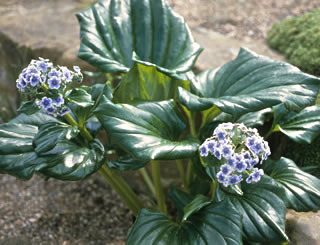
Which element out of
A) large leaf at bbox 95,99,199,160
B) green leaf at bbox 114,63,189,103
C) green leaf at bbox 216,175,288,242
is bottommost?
green leaf at bbox 216,175,288,242

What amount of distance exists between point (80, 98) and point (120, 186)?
58cm

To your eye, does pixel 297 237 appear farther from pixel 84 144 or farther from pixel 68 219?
pixel 68 219

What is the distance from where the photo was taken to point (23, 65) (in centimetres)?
298

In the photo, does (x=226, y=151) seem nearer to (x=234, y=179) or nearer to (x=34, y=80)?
(x=234, y=179)

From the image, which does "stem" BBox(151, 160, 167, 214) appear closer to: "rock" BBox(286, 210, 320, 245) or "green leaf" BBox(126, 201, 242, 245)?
"green leaf" BBox(126, 201, 242, 245)

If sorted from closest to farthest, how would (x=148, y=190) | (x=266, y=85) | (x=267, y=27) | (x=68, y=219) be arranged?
1. (x=266, y=85)
2. (x=68, y=219)
3. (x=148, y=190)
4. (x=267, y=27)

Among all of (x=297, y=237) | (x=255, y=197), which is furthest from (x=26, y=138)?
(x=297, y=237)

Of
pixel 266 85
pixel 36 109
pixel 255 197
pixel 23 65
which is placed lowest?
pixel 23 65

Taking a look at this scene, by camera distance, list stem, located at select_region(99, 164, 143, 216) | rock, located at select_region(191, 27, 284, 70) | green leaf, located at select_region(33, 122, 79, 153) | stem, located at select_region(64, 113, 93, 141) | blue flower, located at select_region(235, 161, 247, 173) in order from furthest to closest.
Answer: rock, located at select_region(191, 27, 284, 70), stem, located at select_region(99, 164, 143, 216), stem, located at select_region(64, 113, 93, 141), green leaf, located at select_region(33, 122, 79, 153), blue flower, located at select_region(235, 161, 247, 173)

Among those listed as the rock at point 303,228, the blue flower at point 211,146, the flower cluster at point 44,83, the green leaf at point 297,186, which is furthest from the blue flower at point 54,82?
the rock at point 303,228

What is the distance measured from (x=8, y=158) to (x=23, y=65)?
1517 mm

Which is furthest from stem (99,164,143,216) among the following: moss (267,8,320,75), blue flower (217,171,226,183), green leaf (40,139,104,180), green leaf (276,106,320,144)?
moss (267,8,320,75)

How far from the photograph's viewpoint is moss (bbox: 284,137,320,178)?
80.0 inches

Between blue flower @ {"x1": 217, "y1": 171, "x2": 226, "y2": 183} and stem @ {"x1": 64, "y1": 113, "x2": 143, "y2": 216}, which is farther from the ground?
blue flower @ {"x1": 217, "y1": 171, "x2": 226, "y2": 183}
